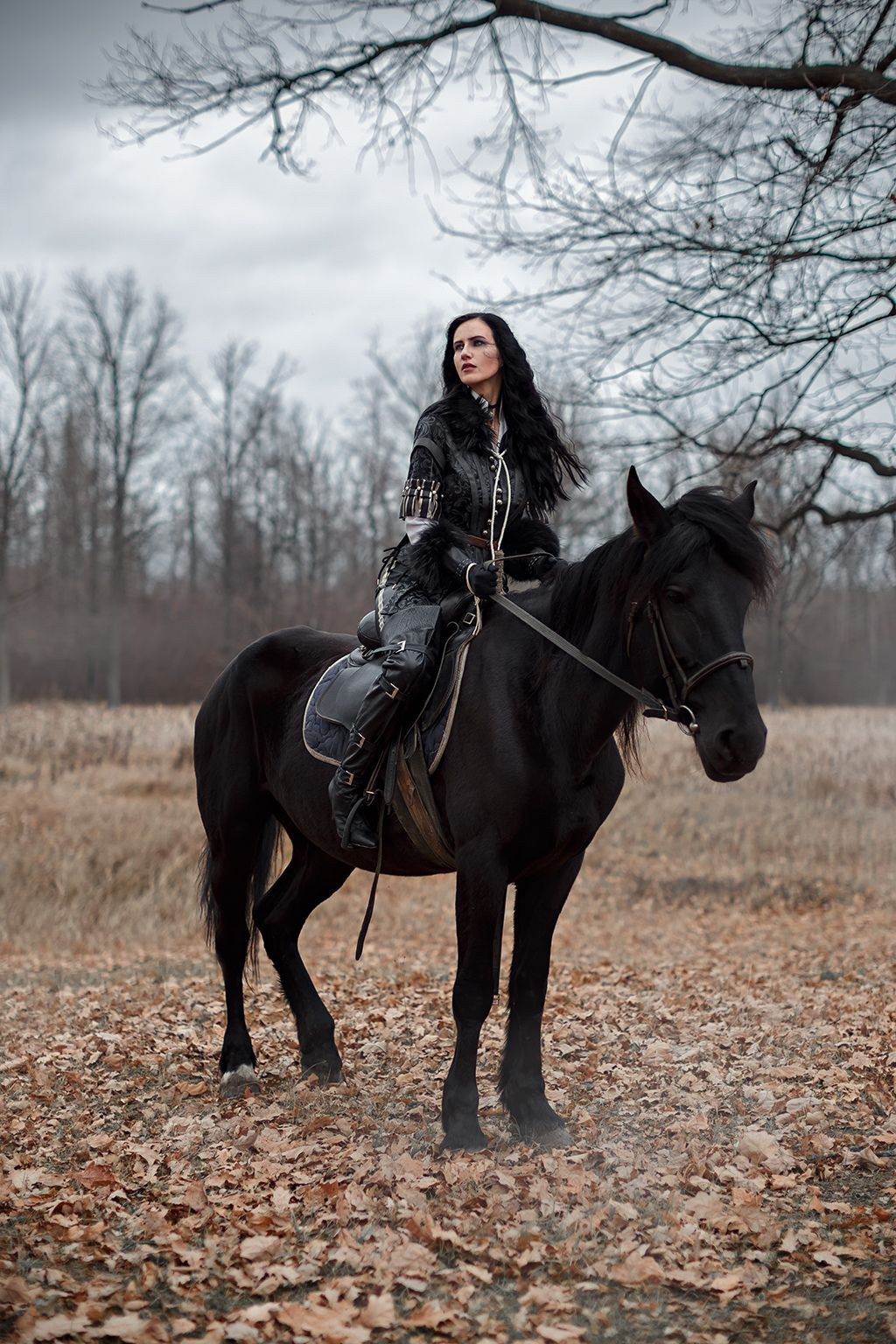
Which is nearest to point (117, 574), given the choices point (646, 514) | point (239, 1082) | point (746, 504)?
point (239, 1082)

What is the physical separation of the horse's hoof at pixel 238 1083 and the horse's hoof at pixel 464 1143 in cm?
139

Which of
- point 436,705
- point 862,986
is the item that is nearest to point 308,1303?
point 436,705

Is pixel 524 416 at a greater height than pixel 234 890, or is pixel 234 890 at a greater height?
pixel 524 416

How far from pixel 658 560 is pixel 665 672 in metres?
0.40

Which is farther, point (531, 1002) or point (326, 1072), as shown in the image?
point (326, 1072)

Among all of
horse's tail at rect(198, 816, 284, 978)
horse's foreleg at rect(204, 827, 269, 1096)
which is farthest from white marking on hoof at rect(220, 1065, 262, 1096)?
horse's tail at rect(198, 816, 284, 978)

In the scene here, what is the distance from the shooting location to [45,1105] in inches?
202

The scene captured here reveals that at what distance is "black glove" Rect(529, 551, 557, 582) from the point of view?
474cm

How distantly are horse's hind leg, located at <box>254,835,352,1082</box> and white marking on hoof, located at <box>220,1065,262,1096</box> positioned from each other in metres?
0.26

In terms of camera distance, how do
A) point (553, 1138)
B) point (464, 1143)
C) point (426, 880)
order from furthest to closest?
point (426, 880) < point (553, 1138) < point (464, 1143)

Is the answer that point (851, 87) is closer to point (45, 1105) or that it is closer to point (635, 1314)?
point (635, 1314)

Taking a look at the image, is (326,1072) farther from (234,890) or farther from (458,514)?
(458,514)

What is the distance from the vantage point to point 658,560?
3877mm

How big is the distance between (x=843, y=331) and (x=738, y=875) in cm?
801
